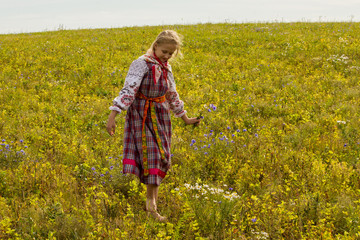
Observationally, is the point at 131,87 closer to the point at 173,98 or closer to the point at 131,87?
the point at 131,87

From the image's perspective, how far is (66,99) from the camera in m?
8.27

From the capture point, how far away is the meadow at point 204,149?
3.63 m

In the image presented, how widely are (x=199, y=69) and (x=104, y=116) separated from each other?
4.77 metres

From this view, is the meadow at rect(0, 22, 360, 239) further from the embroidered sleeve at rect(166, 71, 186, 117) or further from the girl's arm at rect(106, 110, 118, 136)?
the embroidered sleeve at rect(166, 71, 186, 117)

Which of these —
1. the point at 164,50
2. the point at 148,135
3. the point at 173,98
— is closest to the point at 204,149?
the point at 173,98

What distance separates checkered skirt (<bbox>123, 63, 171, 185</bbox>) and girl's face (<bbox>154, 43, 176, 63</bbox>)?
18cm

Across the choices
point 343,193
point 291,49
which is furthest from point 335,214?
point 291,49

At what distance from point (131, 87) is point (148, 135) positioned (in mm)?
620

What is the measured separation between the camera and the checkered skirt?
12.2 ft

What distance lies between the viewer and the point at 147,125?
378 centimetres

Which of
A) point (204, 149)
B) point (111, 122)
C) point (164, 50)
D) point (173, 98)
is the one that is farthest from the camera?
point (204, 149)

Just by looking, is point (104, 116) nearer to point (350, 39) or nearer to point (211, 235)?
point (211, 235)

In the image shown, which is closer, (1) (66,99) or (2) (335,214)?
(2) (335,214)

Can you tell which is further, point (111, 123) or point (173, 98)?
point (173, 98)
